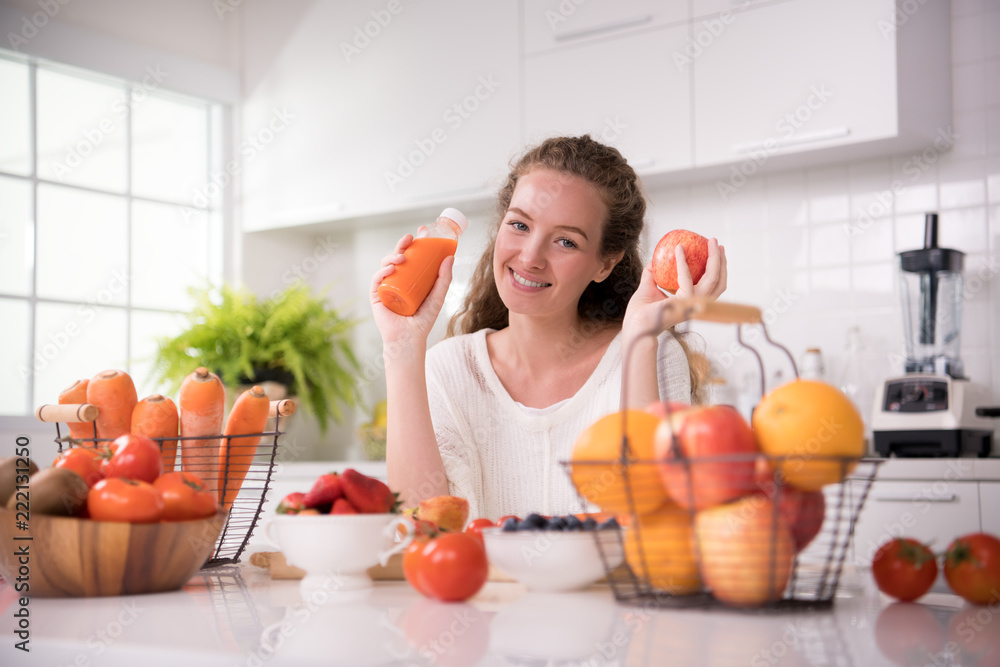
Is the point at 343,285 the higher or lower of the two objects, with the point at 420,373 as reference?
higher

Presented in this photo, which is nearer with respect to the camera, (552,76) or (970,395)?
(970,395)

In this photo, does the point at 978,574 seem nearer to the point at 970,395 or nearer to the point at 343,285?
the point at 970,395

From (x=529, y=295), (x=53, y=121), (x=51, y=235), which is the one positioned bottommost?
(x=529, y=295)

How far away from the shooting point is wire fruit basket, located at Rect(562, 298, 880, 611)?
67 centimetres

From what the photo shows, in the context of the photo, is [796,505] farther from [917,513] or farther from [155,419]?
[917,513]

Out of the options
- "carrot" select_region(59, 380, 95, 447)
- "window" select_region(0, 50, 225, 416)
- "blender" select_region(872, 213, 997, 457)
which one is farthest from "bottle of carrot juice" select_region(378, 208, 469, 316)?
"window" select_region(0, 50, 225, 416)

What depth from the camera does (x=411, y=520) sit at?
90cm

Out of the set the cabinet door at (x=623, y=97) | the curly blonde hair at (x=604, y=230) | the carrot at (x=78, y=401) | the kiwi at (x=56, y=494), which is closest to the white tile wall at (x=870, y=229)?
the cabinet door at (x=623, y=97)

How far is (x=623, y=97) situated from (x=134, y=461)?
2212 mm

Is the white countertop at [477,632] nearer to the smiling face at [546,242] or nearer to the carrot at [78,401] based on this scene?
the carrot at [78,401]

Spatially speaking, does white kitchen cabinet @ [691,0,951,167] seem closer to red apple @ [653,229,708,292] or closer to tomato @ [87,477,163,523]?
red apple @ [653,229,708,292]

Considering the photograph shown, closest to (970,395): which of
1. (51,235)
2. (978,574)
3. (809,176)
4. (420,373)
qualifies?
(809,176)

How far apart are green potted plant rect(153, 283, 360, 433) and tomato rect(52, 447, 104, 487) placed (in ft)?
7.40

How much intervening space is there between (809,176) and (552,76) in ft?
2.85
